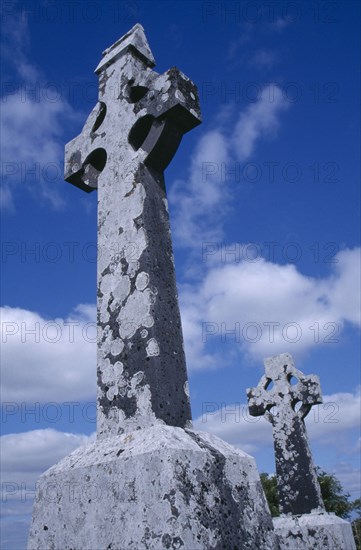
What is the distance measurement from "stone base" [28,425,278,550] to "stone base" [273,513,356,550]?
5806 mm

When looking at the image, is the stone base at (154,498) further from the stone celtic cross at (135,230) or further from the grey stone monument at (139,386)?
the stone celtic cross at (135,230)

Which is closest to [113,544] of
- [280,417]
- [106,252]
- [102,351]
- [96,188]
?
[102,351]

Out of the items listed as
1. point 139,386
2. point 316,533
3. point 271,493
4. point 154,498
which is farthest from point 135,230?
point 271,493

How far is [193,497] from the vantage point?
250 cm

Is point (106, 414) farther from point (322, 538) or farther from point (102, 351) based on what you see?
point (322, 538)

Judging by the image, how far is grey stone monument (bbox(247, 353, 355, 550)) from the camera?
795 cm

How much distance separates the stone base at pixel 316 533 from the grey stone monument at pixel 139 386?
19.2 feet

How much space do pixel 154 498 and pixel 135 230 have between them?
194cm

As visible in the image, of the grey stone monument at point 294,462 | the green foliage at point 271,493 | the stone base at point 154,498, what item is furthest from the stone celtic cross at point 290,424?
the green foliage at point 271,493

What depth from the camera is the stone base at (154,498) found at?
2.43 metres

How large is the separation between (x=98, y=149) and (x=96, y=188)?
361mm

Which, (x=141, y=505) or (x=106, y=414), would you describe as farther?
Result: (x=106, y=414)

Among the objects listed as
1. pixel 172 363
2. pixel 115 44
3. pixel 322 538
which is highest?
pixel 115 44

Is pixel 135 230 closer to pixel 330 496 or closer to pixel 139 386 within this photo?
pixel 139 386
